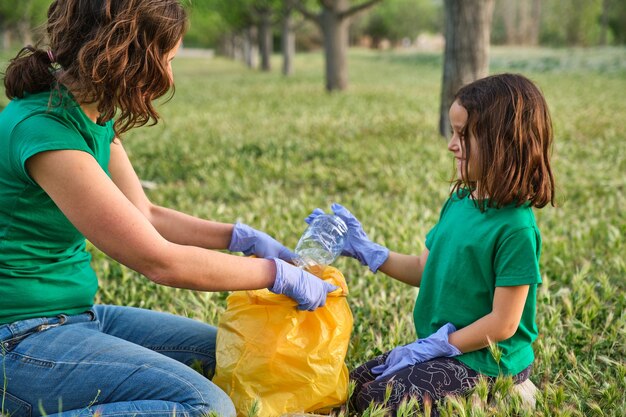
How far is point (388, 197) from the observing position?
628 centimetres

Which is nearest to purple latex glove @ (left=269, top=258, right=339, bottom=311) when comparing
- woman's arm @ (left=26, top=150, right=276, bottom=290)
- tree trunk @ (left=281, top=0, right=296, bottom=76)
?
woman's arm @ (left=26, top=150, right=276, bottom=290)

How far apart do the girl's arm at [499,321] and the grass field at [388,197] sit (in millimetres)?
255

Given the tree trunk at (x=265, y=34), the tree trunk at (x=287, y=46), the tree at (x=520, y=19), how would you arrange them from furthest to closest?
the tree at (x=520, y=19)
the tree trunk at (x=265, y=34)
the tree trunk at (x=287, y=46)

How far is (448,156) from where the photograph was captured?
25.2 feet

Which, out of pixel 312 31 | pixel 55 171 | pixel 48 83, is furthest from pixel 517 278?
pixel 312 31

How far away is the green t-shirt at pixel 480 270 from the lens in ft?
8.13

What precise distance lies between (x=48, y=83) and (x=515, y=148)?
173 cm

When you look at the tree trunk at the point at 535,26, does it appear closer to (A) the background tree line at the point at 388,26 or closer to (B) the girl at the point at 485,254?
(A) the background tree line at the point at 388,26

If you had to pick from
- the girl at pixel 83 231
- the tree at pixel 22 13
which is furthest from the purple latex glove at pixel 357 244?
the tree at pixel 22 13

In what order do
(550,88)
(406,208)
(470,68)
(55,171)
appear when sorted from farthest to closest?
1. (550,88)
2. (470,68)
3. (406,208)
4. (55,171)

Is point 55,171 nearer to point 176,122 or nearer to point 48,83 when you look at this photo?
point 48,83

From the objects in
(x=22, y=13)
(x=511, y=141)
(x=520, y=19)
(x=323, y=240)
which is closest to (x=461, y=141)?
(x=511, y=141)


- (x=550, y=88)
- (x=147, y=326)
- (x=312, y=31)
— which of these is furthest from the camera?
(x=312, y=31)

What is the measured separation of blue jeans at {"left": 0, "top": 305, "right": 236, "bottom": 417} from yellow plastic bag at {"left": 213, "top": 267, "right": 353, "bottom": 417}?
0.18 metres
